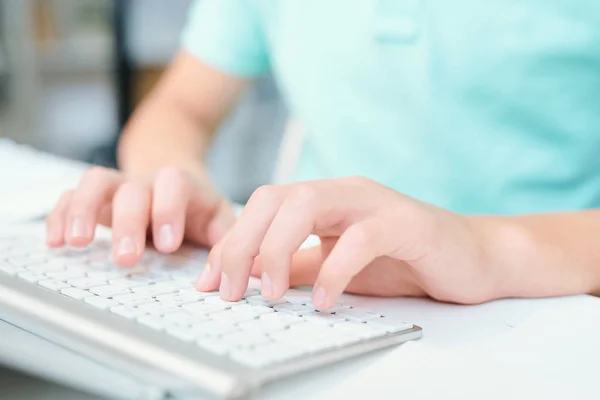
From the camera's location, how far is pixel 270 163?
2500mm

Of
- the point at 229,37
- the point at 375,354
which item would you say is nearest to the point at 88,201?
the point at 375,354

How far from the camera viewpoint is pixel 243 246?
0.38 m

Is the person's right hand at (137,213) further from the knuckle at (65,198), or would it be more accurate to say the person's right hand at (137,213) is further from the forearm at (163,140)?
the forearm at (163,140)

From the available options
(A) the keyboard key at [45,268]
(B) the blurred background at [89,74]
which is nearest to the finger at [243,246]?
(A) the keyboard key at [45,268]

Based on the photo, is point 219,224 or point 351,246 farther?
point 219,224

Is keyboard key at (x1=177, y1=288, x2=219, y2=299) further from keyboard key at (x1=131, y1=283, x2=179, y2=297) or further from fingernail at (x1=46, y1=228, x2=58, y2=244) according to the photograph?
fingernail at (x1=46, y1=228, x2=58, y2=244)

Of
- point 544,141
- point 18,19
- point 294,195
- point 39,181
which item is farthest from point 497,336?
point 18,19

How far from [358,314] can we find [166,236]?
151 mm

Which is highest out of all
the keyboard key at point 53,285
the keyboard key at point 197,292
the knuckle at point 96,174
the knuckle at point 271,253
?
the knuckle at point 96,174

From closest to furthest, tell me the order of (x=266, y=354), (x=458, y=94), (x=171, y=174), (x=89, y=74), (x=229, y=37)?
(x=266, y=354)
(x=171, y=174)
(x=458, y=94)
(x=229, y=37)
(x=89, y=74)

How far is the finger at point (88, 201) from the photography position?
47 cm

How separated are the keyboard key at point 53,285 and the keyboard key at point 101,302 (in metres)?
0.03

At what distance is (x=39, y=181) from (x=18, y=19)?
1.62m

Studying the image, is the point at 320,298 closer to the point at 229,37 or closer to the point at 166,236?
the point at 166,236
